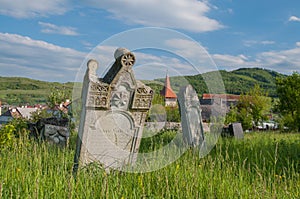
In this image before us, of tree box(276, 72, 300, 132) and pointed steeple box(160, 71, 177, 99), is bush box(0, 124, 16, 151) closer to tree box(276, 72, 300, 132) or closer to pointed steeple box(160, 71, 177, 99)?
pointed steeple box(160, 71, 177, 99)

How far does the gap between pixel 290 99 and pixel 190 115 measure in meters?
17.2

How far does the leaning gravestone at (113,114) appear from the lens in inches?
242

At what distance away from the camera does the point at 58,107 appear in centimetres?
1598

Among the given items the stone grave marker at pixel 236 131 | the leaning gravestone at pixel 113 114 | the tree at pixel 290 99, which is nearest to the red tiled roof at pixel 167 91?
the leaning gravestone at pixel 113 114

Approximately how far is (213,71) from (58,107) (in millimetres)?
9931

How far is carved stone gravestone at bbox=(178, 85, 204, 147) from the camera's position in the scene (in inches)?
400

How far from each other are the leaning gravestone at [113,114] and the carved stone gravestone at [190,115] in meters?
3.60

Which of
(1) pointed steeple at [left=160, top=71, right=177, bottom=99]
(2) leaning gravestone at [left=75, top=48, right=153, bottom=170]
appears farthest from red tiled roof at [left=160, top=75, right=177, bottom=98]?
(2) leaning gravestone at [left=75, top=48, right=153, bottom=170]

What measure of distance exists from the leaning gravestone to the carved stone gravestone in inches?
142

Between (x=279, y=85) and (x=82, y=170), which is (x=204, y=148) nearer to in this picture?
(x=82, y=170)

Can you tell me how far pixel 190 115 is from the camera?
1025cm

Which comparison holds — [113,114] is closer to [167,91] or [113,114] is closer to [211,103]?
[167,91]

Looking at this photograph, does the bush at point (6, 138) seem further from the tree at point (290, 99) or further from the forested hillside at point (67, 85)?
the tree at point (290, 99)

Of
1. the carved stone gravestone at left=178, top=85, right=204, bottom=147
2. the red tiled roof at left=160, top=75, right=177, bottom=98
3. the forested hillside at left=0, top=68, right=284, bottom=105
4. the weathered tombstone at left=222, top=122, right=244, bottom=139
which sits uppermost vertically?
the forested hillside at left=0, top=68, right=284, bottom=105
